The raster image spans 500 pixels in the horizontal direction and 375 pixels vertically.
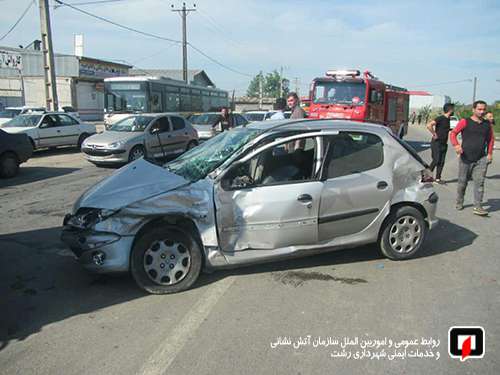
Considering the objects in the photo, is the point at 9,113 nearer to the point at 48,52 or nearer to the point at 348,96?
the point at 48,52

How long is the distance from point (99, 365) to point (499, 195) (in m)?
8.84

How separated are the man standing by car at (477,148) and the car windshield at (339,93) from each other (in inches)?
324

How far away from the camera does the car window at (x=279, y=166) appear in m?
4.24

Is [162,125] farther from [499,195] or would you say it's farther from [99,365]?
[99,365]

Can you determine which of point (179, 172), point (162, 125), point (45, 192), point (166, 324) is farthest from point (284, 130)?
point (162, 125)

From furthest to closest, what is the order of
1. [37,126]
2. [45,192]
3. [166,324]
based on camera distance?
[37,126] → [45,192] → [166,324]

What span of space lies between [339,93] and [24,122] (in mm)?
11018

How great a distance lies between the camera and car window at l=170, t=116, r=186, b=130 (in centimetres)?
1363

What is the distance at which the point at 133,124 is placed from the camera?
13156mm

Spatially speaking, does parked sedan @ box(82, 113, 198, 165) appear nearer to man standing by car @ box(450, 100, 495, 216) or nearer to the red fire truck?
the red fire truck

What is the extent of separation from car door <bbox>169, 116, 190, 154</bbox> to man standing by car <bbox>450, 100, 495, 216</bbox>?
852 centimetres

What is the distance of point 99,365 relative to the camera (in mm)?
2912

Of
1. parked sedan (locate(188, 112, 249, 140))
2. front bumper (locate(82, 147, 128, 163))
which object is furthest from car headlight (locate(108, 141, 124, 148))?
parked sedan (locate(188, 112, 249, 140))

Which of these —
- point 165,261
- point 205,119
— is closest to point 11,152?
point 165,261
